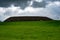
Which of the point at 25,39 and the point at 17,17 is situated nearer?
the point at 25,39

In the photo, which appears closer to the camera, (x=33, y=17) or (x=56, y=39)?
(x=56, y=39)

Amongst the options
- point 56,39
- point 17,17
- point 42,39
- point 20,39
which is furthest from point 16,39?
point 17,17

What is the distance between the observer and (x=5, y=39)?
53.4 ft

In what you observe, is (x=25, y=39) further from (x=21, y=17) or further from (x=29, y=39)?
(x=21, y=17)

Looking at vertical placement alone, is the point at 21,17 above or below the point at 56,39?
below

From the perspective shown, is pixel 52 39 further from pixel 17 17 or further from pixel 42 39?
pixel 17 17

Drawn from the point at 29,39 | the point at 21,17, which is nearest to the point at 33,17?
the point at 21,17

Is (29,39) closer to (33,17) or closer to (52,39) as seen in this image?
(52,39)

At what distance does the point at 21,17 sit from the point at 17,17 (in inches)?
63.6

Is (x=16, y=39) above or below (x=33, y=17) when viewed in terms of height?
above

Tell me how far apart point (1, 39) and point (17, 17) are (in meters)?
52.0

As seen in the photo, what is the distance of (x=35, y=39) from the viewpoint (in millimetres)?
16688

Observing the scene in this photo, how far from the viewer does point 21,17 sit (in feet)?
226

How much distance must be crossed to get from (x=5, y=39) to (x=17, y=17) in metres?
52.1
